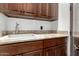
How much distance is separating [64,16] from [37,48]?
1.30ft

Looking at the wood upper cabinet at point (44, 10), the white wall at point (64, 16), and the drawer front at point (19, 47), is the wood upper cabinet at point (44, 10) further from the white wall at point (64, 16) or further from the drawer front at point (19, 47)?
the drawer front at point (19, 47)

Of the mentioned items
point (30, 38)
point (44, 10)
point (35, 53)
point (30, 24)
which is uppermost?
point (44, 10)

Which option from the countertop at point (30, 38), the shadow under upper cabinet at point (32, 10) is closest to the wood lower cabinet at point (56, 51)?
the countertop at point (30, 38)

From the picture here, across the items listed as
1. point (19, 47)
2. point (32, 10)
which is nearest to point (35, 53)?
point (19, 47)

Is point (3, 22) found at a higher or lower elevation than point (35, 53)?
higher

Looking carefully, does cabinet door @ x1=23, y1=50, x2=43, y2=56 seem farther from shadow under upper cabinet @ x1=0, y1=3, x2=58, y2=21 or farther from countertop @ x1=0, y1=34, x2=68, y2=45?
shadow under upper cabinet @ x1=0, y1=3, x2=58, y2=21

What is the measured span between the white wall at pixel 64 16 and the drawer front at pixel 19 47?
0.86ft

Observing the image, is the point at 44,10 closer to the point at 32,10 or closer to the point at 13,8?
the point at 32,10

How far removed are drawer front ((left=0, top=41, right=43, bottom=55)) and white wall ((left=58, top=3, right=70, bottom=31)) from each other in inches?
10.3

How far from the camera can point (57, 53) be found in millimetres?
1304

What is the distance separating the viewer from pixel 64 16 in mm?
1278

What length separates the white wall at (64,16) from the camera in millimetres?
1274

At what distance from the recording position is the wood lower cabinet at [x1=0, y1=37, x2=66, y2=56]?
1.23 metres

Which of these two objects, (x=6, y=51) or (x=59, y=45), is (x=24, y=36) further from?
(x=59, y=45)
